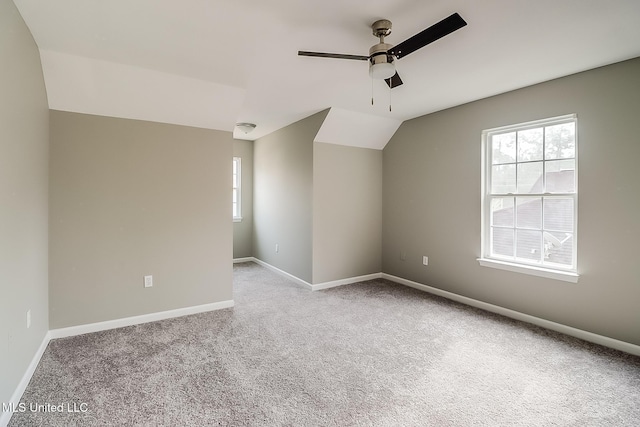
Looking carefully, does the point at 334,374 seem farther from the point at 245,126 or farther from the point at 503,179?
the point at 245,126

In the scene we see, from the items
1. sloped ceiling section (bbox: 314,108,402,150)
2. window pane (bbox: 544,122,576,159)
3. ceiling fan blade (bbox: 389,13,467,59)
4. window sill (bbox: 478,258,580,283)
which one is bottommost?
window sill (bbox: 478,258,580,283)

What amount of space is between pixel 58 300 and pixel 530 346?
433 centimetres

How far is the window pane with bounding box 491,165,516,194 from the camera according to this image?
3494 millimetres

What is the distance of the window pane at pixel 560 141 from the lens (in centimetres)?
301

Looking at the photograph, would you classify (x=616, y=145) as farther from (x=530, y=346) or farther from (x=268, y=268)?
(x=268, y=268)

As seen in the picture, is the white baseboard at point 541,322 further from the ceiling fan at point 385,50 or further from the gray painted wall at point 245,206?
the gray painted wall at point 245,206

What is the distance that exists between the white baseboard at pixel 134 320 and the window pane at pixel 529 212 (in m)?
3.49

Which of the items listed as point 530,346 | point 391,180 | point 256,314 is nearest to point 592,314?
point 530,346

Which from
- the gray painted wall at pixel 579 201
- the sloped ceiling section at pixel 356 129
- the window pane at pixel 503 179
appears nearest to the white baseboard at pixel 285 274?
the gray painted wall at pixel 579 201

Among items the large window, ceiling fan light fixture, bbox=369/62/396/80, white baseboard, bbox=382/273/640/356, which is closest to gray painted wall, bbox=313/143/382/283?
white baseboard, bbox=382/273/640/356

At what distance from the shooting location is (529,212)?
3.35 metres

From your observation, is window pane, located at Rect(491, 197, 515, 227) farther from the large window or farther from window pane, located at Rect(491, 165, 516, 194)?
window pane, located at Rect(491, 165, 516, 194)

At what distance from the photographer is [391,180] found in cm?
492

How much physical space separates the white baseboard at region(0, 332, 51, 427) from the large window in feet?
13.9
